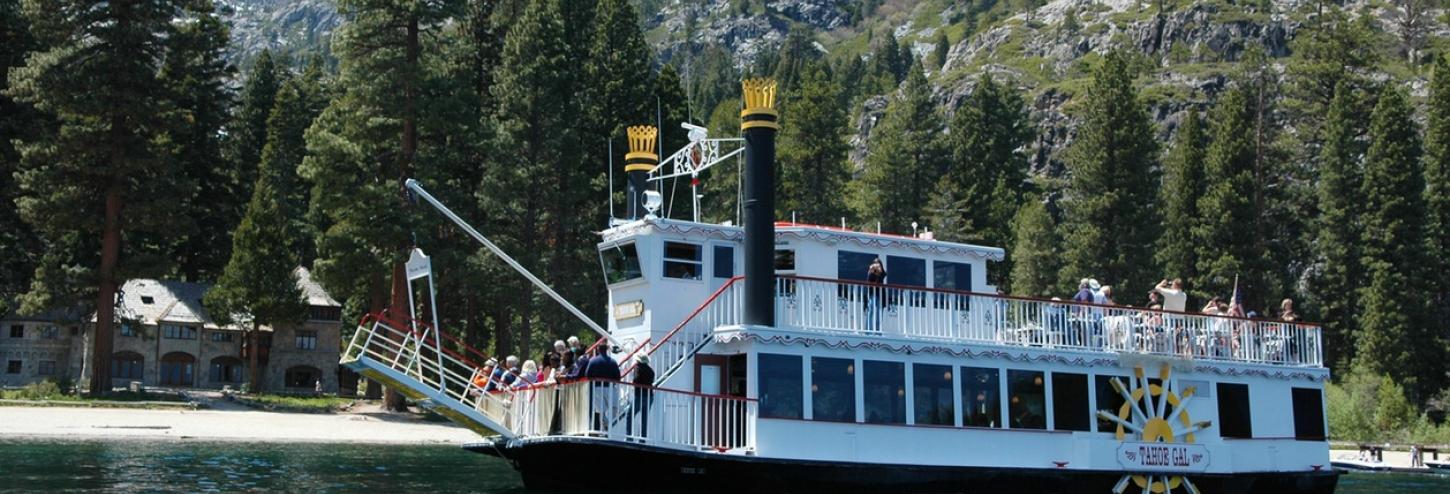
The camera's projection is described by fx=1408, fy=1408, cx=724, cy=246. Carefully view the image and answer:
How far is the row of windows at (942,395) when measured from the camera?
17.9 m

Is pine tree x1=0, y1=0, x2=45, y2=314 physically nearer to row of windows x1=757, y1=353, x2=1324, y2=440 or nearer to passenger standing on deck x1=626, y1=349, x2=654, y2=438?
passenger standing on deck x1=626, y1=349, x2=654, y2=438

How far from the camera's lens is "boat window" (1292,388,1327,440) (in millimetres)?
21844

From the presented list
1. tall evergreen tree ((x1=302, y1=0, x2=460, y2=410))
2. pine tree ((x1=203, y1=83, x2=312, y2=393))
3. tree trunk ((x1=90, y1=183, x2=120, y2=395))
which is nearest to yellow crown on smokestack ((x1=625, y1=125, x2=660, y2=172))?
tall evergreen tree ((x1=302, y1=0, x2=460, y2=410))

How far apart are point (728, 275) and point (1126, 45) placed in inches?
5677

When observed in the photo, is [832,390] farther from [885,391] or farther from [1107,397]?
[1107,397]

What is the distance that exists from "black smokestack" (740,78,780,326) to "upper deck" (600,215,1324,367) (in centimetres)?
46

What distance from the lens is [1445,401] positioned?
→ 5394 centimetres

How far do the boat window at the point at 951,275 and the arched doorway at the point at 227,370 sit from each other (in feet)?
184

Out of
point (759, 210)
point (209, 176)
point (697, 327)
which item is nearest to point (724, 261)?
point (697, 327)

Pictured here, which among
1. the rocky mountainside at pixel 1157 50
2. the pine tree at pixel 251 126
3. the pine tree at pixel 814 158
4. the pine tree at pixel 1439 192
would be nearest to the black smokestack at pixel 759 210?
the pine tree at pixel 1439 192

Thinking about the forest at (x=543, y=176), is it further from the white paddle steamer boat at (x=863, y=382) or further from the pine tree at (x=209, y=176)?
the white paddle steamer boat at (x=863, y=382)

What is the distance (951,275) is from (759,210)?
4.37m

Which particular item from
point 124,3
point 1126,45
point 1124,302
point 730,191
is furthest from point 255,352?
point 1126,45

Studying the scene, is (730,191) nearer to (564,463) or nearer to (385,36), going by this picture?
(385,36)
